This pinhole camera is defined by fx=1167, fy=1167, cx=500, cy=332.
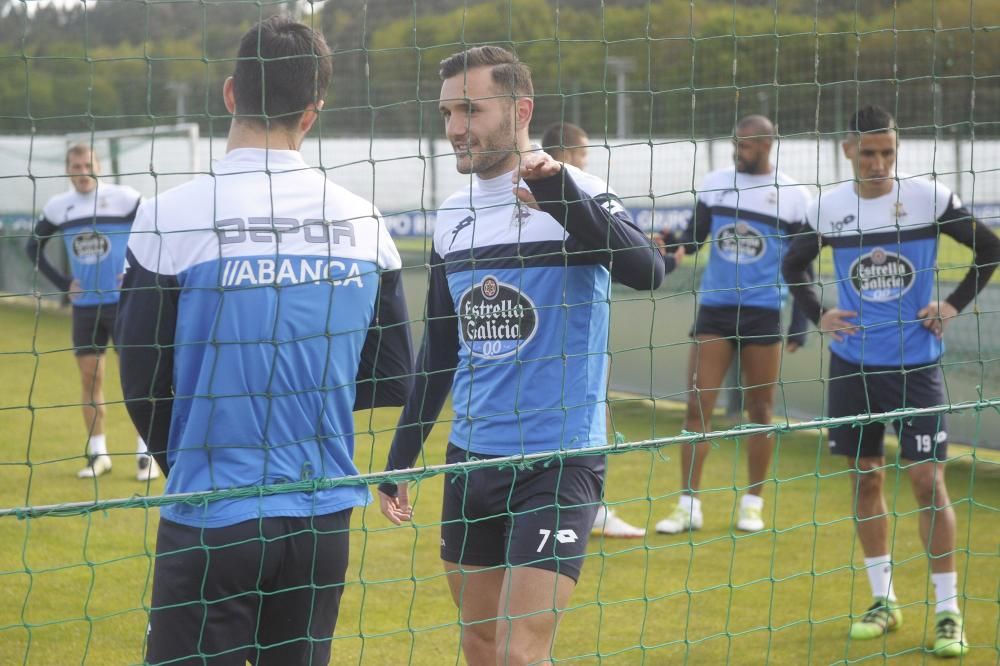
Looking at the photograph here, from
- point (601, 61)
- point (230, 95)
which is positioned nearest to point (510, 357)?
point (230, 95)

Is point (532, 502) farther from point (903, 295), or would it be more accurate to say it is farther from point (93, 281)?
point (93, 281)

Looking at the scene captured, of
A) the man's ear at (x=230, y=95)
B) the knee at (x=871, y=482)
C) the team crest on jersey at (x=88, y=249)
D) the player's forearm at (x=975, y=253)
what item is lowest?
the knee at (x=871, y=482)

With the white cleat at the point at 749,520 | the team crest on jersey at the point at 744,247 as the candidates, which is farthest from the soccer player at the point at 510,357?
the team crest on jersey at the point at 744,247

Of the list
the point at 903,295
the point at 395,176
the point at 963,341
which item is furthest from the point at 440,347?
the point at 395,176

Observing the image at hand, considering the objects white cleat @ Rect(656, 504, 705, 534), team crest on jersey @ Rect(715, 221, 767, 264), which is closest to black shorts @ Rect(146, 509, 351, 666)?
white cleat @ Rect(656, 504, 705, 534)

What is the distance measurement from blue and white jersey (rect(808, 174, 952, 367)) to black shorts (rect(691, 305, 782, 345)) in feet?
4.24

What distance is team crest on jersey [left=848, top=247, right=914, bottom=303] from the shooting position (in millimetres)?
4598

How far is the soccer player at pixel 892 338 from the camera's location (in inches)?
173

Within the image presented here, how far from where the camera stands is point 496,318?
10.3 ft

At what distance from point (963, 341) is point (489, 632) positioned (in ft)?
18.7

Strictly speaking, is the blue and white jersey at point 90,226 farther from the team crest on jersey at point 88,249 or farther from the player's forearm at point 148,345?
the player's forearm at point 148,345

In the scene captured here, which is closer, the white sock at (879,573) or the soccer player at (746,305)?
the white sock at (879,573)

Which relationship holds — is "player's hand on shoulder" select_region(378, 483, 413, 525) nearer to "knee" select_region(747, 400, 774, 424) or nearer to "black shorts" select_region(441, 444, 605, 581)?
"black shorts" select_region(441, 444, 605, 581)

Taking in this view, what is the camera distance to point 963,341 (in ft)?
25.6
